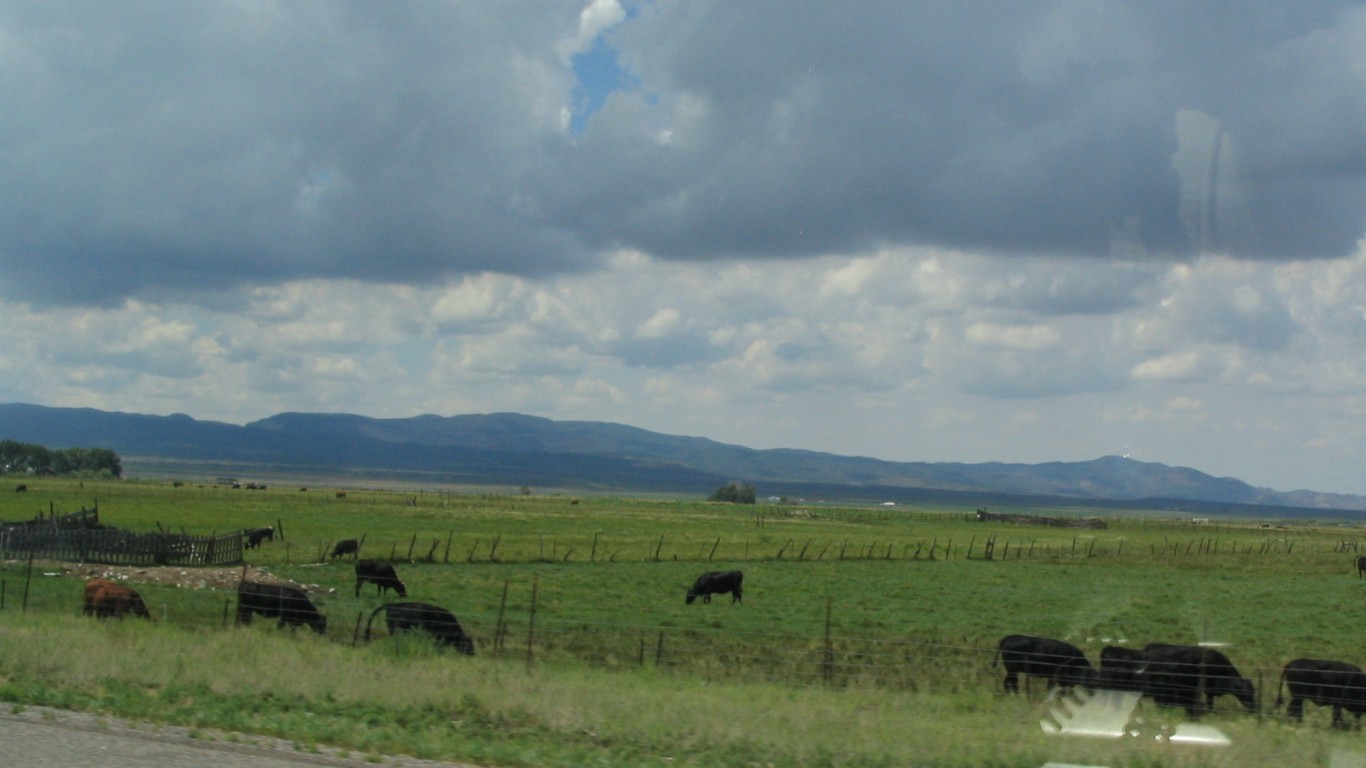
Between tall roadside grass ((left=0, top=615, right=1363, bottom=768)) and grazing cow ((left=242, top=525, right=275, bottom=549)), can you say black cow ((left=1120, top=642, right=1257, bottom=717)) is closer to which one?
tall roadside grass ((left=0, top=615, right=1363, bottom=768))

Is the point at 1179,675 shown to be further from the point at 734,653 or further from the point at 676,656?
the point at 676,656

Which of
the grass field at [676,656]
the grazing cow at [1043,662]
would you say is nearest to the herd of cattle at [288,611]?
the grass field at [676,656]

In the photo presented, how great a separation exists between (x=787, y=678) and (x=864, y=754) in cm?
776

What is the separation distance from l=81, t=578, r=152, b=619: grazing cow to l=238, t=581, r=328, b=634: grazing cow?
6.07 feet

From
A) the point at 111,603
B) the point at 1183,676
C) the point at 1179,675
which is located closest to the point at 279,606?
the point at 111,603

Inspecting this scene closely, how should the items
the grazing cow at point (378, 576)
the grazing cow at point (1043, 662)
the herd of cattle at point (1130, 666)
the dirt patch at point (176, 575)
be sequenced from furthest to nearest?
the grazing cow at point (378, 576) → the dirt patch at point (176, 575) → the grazing cow at point (1043, 662) → the herd of cattle at point (1130, 666)

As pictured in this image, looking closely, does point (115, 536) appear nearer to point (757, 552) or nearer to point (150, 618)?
point (150, 618)

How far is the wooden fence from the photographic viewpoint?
122ft

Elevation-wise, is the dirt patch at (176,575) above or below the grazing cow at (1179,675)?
below

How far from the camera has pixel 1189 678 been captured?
1908cm

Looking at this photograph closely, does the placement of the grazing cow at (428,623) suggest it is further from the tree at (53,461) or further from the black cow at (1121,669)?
the tree at (53,461)

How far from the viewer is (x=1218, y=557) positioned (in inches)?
2530

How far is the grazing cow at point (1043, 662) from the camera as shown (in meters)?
19.2

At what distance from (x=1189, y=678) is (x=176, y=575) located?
1023 inches
